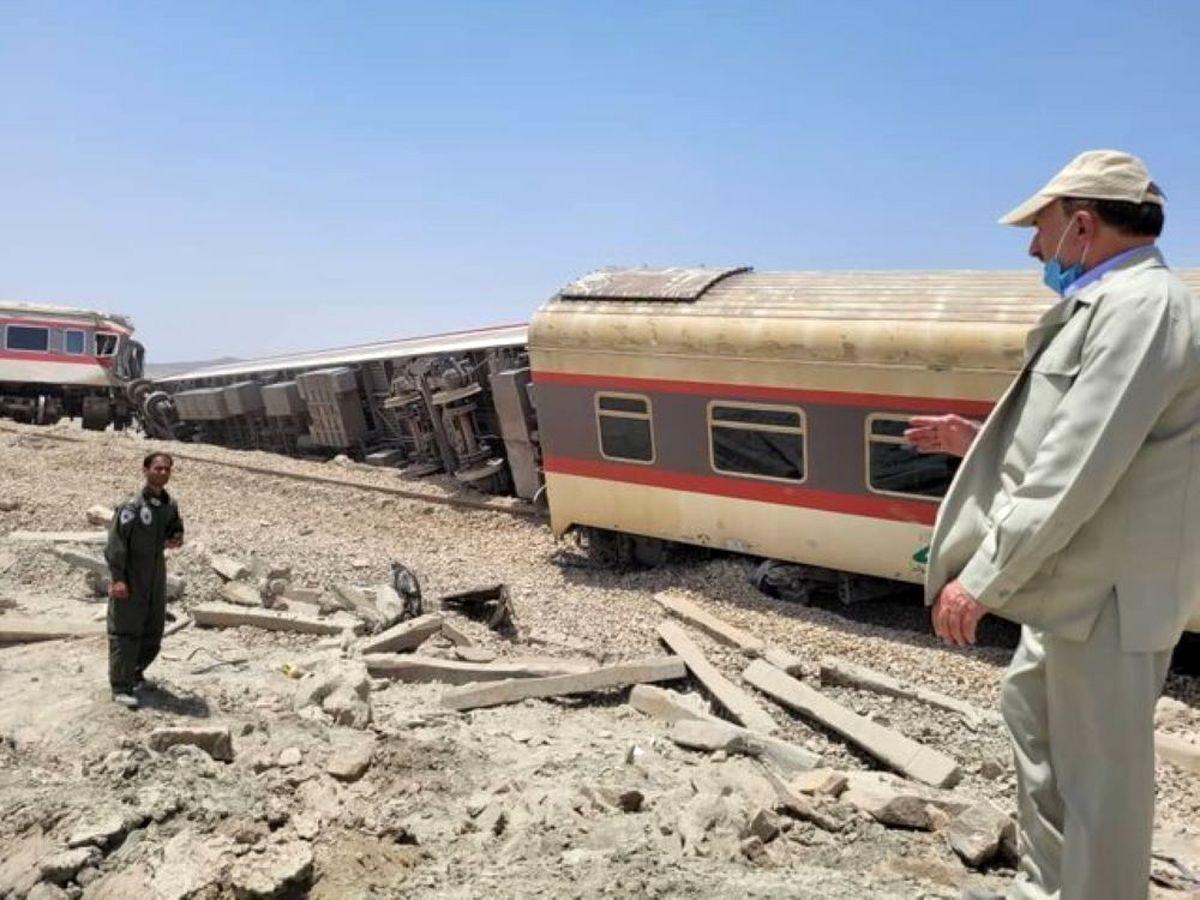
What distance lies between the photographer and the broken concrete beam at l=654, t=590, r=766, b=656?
27.5 ft

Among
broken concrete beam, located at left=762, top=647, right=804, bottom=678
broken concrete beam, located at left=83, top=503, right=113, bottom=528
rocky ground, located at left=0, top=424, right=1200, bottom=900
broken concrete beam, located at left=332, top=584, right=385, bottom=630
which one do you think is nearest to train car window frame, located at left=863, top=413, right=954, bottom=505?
rocky ground, located at left=0, top=424, right=1200, bottom=900

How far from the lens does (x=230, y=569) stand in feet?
33.0

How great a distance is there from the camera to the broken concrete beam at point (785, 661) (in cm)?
770

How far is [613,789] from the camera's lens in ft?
15.7

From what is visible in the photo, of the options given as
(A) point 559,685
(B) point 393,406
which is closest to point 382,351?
(B) point 393,406

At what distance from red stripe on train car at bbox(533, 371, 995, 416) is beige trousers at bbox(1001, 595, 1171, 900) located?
20.8ft

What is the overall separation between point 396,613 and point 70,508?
725cm

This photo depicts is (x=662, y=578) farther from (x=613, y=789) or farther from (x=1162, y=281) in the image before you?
(x=1162, y=281)

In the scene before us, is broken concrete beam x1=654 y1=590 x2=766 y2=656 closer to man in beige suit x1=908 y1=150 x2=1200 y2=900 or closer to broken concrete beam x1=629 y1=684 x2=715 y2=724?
broken concrete beam x1=629 y1=684 x2=715 y2=724

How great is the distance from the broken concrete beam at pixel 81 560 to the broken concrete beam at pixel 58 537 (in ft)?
2.01

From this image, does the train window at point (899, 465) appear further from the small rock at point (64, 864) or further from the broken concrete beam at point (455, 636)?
the small rock at point (64, 864)

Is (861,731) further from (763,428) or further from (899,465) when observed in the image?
(763,428)

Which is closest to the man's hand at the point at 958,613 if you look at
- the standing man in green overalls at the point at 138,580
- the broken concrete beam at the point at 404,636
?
the standing man in green overalls at the point at 138,580

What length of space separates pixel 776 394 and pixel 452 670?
463cm
